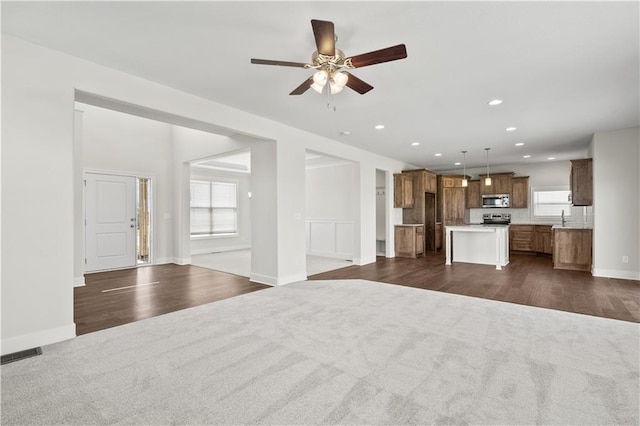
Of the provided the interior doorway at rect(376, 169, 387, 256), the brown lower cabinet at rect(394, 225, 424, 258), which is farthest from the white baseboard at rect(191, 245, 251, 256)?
the brown lower cabinet at rect(394, 225, 424, 258)

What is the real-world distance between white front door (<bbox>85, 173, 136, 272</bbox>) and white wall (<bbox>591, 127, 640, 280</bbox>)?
9.57m

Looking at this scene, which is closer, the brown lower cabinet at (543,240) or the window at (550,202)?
the brown lower cabinet at (543,240)

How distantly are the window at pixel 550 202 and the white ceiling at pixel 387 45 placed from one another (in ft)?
15.7

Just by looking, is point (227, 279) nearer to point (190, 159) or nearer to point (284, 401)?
point (190, 159)

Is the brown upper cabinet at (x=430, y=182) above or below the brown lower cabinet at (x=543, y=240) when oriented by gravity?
above

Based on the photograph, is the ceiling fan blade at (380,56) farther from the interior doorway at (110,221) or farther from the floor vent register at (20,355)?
the interior doorway at (110,221)

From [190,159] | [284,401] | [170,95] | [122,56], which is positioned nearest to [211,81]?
[170,95]

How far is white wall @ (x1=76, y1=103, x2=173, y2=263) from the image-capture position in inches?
253

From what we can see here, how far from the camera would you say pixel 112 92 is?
3.29 meters

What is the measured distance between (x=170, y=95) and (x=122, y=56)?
76 cm

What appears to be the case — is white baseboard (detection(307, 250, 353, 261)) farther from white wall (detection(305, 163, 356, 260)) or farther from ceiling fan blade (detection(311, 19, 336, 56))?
ceiling fan blade (detection(311, 19, 336, 56))

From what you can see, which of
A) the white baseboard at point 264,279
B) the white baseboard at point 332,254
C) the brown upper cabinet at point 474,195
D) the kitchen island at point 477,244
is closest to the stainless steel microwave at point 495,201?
the brown upper cabinet at point 474,195

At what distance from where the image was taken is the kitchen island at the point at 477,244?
6.84 m

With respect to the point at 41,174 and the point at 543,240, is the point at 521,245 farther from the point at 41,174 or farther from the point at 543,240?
the point at 41,174
